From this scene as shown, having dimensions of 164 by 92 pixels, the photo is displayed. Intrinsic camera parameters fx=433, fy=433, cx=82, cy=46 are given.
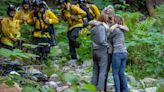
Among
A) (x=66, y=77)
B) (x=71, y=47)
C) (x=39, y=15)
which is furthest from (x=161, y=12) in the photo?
(x=66, y=77)

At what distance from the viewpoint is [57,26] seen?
13594 mm

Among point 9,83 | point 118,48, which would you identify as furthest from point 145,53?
point 9,83

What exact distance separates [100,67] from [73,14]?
114 inches

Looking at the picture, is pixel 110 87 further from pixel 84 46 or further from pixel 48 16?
pixel 84 46

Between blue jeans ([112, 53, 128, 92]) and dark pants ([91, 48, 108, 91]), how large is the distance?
194 mm

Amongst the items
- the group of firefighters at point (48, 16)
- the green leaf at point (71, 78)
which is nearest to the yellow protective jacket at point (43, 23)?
the group of firefighters at point (48, 16)

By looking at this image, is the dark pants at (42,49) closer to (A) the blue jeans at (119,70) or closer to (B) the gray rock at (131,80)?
(B) the gray rock at (131,80)

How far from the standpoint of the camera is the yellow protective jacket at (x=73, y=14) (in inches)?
389

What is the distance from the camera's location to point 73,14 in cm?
1002

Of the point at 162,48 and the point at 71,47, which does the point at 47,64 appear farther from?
the point at 162,48

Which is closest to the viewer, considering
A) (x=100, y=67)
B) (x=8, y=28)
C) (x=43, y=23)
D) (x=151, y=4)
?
(x=100, y=67)

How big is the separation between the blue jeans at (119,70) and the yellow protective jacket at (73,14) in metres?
2.80

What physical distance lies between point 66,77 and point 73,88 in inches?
2.9

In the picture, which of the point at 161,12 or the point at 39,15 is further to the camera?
the point at 161,12
